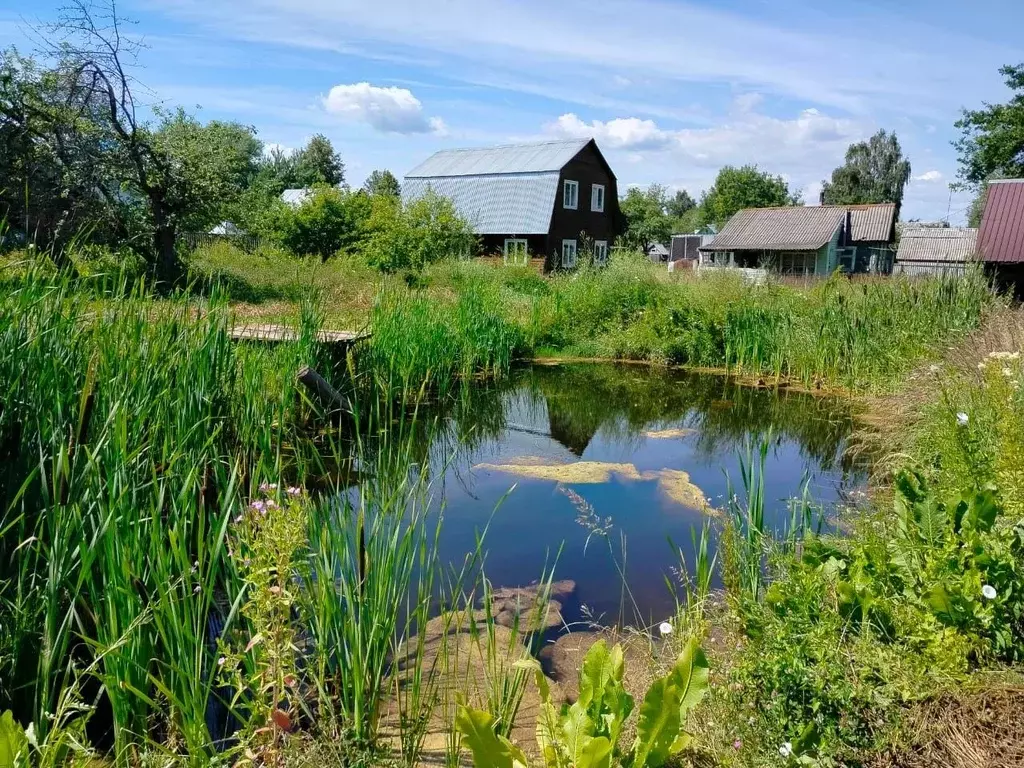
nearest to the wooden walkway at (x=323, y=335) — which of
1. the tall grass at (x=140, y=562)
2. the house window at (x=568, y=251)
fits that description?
the tall grass at (x=140, y=562)

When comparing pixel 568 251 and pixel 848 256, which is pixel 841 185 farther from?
pixel 568 251

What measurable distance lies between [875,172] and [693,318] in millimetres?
51209

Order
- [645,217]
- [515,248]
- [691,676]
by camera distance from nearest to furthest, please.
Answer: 1. [691,676]
2. [515,248]
3. [645,217]

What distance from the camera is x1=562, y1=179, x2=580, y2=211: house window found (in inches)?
1071

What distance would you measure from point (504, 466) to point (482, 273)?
37.6ft

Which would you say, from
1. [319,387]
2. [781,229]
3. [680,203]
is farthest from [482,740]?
[680,203]

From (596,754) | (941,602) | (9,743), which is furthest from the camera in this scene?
(941,602)

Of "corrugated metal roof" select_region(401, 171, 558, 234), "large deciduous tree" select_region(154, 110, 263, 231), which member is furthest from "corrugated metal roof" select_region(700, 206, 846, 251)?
"large deciduous tree" select_region(154, 110, 263, 231)

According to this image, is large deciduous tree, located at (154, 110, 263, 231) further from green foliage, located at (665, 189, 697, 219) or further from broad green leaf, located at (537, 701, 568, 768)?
green foliage, located at (665, 189, 697, 219)

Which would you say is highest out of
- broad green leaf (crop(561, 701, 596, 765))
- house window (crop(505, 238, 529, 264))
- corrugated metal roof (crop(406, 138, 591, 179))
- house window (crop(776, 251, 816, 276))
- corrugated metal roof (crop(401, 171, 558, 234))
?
corrugated metal roof (crop(406, 138, 591, 179))

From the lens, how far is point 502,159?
95.8ft

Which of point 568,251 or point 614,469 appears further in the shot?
point 568,251

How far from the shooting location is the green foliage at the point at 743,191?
56688 millimetres

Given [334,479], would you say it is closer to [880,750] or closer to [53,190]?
[880,750]
